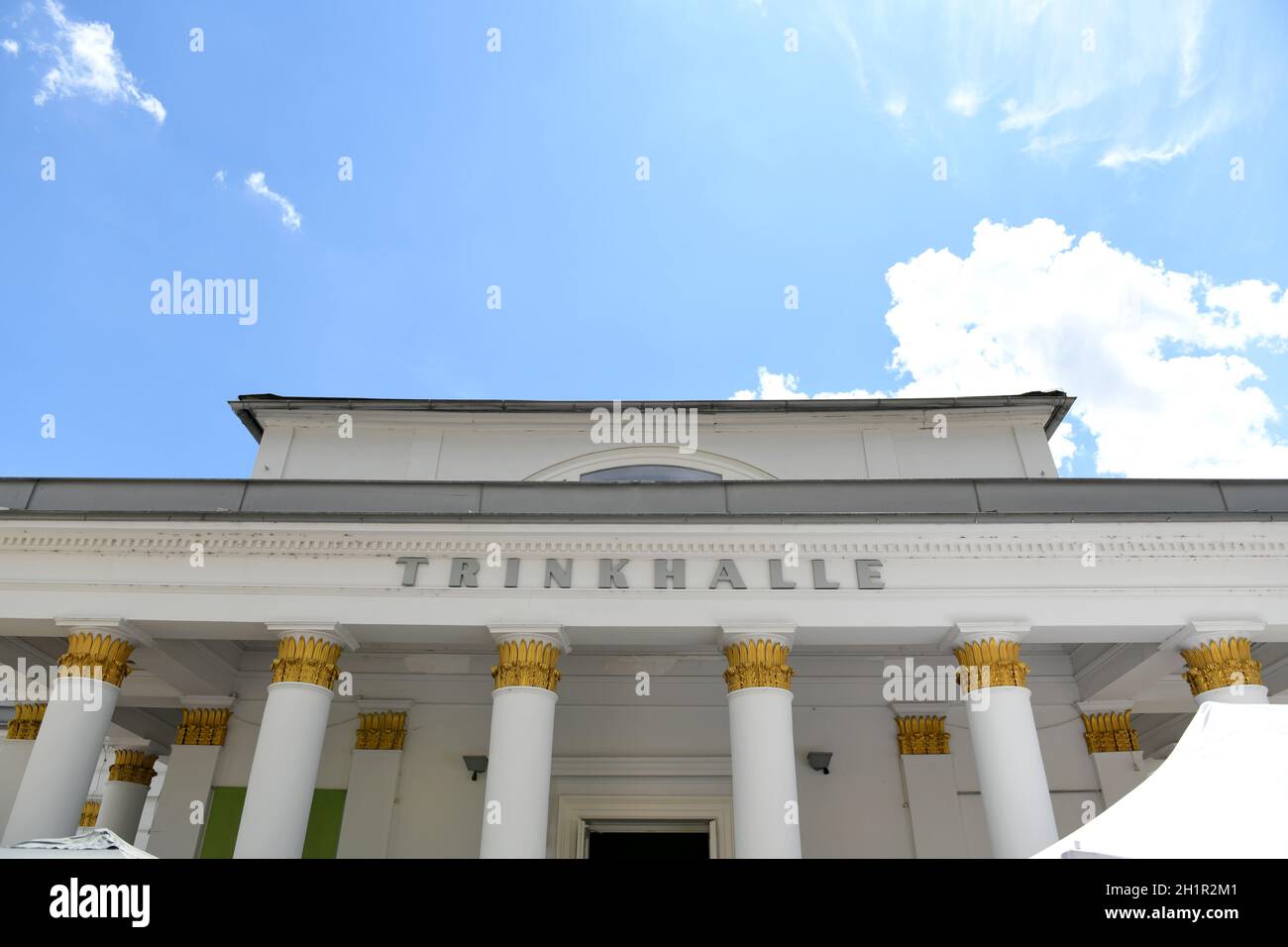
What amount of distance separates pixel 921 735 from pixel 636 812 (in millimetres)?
4993

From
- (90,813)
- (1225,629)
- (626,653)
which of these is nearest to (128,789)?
(90,813)

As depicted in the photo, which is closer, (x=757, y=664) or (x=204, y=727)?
(x=757, y=664)

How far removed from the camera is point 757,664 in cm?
1055

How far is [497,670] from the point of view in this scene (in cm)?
1069

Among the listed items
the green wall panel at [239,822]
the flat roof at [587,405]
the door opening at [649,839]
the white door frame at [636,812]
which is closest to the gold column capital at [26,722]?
the green wall panel at [239,822]

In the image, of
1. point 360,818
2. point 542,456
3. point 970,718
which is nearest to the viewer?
point 970,718

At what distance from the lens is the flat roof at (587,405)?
16.4 metres

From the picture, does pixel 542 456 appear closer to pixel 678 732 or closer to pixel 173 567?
pixel 678 732

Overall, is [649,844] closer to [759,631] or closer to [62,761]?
[759,631]

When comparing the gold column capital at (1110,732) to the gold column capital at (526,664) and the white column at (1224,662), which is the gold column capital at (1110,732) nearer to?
the white column at (1224,662)

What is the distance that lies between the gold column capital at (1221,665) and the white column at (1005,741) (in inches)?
90.1
